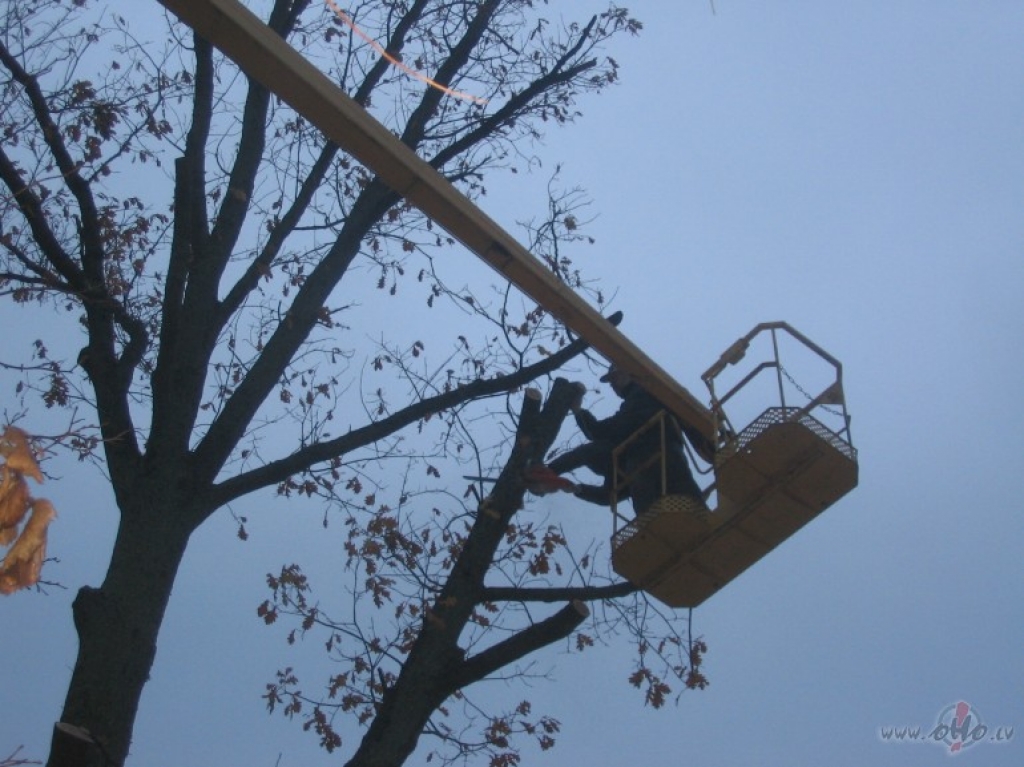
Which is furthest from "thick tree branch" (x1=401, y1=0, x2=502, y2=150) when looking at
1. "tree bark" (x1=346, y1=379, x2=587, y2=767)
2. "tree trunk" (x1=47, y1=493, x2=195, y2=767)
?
"tree trunk" (x1=47, y1=493, x2=195, y2=767)

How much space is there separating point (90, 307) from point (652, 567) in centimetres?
385

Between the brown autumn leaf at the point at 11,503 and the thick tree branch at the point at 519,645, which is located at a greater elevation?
the thick tree branch at the point at 519,645

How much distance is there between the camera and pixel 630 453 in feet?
28.3

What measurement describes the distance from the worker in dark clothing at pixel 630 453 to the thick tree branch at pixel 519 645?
1586mm

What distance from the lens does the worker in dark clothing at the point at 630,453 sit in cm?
830

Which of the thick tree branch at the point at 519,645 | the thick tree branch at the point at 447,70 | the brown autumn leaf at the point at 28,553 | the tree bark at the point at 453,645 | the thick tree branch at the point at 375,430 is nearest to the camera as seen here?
the brown autumn leaf at the point at 28,553

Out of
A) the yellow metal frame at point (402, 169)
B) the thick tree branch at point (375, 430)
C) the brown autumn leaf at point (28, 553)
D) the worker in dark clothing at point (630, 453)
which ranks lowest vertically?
the brown autumn leaf at point (28, 553)

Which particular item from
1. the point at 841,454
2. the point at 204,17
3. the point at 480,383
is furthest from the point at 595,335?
the point at 204,17

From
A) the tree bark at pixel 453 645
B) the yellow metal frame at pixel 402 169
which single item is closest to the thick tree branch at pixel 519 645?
the tree bark at pixel 453 645

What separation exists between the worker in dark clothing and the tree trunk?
267 cm

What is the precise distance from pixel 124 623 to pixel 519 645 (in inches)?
78.8

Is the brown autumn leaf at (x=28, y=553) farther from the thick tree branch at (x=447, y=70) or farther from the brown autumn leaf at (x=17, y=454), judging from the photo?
the thick tree branch at (x=447, y=70)

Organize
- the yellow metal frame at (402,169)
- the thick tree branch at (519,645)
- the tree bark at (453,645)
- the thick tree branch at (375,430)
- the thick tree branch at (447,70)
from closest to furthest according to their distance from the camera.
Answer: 1. the tree bark at (453,645)
2. the thick tree branch at (519,645)
3. the thick tree branch at (375,430)
4. the yellow metal frame at (402,169)
5. the thick tree branch at (447,70)

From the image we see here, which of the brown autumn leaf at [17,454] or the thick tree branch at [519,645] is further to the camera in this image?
the thick tree branch at [519,645]
